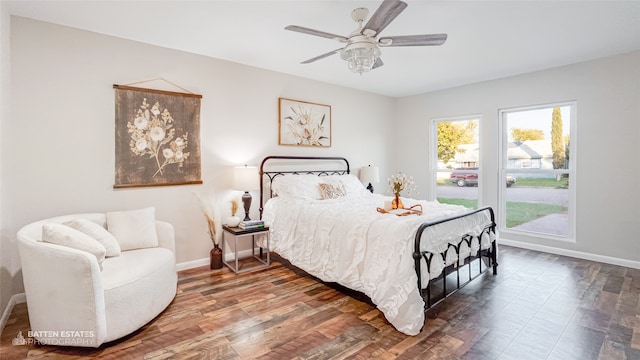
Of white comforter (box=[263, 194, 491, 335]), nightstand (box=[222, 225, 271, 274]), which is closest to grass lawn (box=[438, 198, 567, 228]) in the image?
white comforter (box=[263, 194, 491, 335])

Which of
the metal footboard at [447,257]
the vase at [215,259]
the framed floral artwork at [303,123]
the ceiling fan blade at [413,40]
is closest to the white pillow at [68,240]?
the vase at [215,259]

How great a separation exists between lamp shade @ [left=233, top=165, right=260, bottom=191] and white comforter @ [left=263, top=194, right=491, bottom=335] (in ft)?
1.34

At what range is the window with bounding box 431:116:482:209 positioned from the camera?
17.0 feet

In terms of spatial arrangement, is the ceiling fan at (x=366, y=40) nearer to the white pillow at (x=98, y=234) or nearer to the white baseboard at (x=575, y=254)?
the white pillow at (x=98, y=234)

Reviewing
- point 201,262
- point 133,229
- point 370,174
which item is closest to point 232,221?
point 201,262

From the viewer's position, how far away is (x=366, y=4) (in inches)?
99.3

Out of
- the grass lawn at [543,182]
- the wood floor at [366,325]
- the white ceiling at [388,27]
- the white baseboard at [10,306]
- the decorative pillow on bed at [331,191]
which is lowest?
the wood floor at [366,325]

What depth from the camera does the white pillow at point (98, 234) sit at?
2389mm

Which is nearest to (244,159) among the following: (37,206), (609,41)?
(37,206)

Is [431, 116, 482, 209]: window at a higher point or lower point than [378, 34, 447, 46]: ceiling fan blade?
lower

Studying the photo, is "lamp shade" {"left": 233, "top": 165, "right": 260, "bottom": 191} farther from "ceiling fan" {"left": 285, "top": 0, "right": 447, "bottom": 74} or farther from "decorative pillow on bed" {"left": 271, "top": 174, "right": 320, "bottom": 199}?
"ceiling fan" {"left": 285, "top": 0, "right": 447, "bottom": 74}

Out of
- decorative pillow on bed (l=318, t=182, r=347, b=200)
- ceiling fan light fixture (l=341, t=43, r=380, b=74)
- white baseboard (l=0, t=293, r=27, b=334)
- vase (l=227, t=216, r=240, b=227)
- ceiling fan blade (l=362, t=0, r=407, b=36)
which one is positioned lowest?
white baseboard (l=0, t=293, r=27, b=334)

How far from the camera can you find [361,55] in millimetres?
2477

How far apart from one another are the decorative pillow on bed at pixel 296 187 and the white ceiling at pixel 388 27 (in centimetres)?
152
